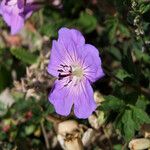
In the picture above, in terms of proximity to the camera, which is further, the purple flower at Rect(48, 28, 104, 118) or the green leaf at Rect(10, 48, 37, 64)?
the green leaf at Rect(10, 48, 37, 64)

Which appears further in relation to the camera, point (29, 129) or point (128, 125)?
point (29, 129)

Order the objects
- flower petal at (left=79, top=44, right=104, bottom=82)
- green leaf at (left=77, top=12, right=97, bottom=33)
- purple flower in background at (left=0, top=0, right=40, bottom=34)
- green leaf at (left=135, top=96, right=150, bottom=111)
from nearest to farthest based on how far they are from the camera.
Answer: flower petal at (left=79, top=44, right=104, bottom=82)
green leaf at (left=135, top=96, right=150, bottom=111)
purple flower in background at (left=0, top=0, right=40, bottom=34)
green leaf at (left=77, top=12, right=97, bottom=33)

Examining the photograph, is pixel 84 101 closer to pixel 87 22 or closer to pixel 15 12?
pixel 15 12

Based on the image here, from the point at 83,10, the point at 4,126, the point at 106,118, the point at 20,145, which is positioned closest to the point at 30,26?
the point at 83,10

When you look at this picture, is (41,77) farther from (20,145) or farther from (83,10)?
(83,10)

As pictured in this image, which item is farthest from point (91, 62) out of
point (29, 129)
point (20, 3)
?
point (29, 129)

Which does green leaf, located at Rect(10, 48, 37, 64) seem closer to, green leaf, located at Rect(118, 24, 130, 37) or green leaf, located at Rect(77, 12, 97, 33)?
green leaf, located at Rect(77, 12, 97, 33)

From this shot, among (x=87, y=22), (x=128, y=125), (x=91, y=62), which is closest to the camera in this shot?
(x=91, y=62)

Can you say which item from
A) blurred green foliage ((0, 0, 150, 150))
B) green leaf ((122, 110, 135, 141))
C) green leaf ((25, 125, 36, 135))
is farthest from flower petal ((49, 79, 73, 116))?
green leaf ((25, 125, 36, 135))
